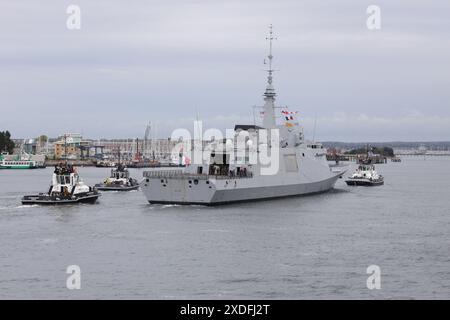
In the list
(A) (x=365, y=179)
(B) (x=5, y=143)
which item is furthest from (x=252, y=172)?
(B) (x=5, y=143)

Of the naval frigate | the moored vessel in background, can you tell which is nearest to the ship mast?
the naval frigate

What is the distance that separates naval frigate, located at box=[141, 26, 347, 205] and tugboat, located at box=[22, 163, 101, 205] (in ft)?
13.8

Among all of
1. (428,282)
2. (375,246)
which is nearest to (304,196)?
(375,246)

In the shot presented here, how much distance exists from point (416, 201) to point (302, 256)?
92.2 ft

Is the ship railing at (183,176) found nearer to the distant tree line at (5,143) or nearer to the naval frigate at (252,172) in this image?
the naval frigate at (252,172)

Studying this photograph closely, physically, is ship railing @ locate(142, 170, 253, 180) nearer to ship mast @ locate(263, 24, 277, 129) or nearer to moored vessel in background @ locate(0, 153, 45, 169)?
ship mast @ locate(263, 24, 277, 129)

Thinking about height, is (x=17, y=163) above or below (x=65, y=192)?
above

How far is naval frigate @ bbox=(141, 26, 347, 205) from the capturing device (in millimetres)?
46094

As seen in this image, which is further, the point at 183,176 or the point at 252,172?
the point at 252,172

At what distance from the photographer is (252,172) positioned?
4997cm

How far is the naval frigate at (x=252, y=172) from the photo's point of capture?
151 feet

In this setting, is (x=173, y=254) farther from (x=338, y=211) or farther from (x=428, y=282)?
(x=338, y=211)

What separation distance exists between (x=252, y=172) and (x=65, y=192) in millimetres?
12248

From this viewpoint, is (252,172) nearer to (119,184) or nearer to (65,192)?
(65,192)
